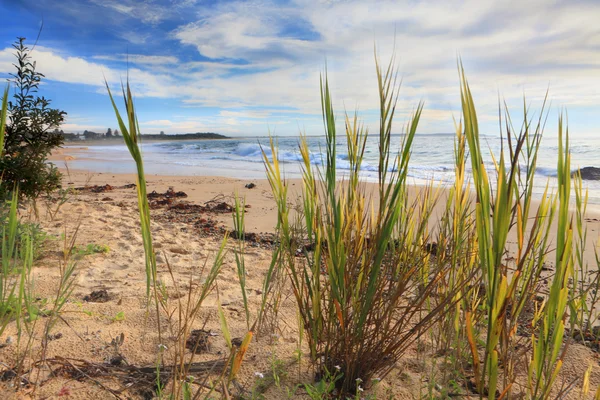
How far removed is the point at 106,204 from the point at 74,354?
431 cm

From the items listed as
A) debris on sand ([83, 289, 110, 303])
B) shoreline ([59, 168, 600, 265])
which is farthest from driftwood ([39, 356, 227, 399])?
shoreline ([59, 168, 600, 265])

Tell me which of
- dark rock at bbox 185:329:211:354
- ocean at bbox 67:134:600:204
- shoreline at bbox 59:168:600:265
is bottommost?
dark rock at bbox 185:329:211:354

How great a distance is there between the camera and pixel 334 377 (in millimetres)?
1437

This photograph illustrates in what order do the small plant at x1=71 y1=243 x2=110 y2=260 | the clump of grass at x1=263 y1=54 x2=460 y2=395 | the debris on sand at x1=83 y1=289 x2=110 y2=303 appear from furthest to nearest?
the small plant at x1=71 y1=243 x2=110 y2=260 → the debris on sand at x1=83 y1=289 x2=110 y2=303 → the clump of grass at x1=263 y1=54 x2=460 y2=395

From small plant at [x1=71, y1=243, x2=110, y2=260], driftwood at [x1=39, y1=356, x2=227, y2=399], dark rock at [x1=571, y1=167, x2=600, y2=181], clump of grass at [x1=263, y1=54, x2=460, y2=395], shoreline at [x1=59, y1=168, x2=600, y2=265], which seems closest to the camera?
clump of grass at [x1=263, y1=54, x2=460, y2=395]

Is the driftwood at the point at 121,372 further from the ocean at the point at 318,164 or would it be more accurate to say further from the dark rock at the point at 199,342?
the ocean at the point at 318,164

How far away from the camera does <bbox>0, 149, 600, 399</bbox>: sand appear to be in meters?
1.57

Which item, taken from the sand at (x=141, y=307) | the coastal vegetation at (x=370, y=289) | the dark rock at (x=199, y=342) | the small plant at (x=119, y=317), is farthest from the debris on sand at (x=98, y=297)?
the dark rock at (x=199, y=342)

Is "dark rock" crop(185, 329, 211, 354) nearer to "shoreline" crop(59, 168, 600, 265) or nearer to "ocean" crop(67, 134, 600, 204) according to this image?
"shoreline" crop(59, 168, 600, 265)

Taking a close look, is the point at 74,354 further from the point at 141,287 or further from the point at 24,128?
the point at 24,128

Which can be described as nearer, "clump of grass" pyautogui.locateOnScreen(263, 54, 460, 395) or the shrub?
"clump of grass" pyautogui.locateOnScreen(263, 54, 460, 395)

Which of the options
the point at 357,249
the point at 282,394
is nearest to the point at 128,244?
the point at 282,394

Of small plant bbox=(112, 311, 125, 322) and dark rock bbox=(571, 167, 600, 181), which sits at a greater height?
dark rock bbox=(571, 167, 600, 181)

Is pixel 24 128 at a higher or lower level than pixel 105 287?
higher
